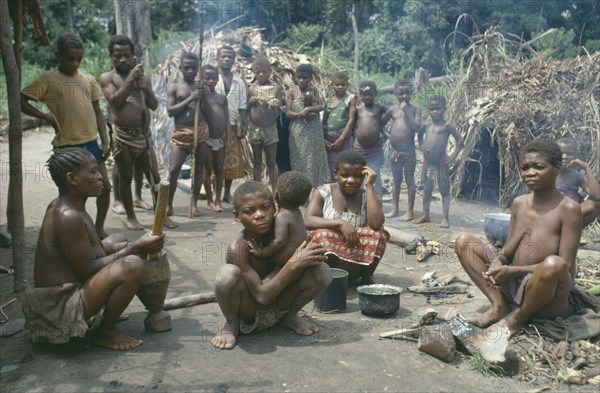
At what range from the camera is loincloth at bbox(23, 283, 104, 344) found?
3105mm

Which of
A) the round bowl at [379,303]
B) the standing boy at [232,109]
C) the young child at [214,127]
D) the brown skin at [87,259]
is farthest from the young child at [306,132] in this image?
the brown skin at [87,259]

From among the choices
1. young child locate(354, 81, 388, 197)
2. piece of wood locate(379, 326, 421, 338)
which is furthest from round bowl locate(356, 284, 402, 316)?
young child locate(354, 81, 388, 197)

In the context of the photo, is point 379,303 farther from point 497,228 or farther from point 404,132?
point 404,132

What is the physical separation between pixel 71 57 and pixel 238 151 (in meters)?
3.03

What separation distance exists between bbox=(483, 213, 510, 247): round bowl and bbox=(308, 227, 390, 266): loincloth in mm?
1773

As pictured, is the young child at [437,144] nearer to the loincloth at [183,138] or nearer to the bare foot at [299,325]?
the loincloth at [183,138]

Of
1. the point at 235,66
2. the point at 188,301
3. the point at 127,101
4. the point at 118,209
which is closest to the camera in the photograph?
the point at 188,301

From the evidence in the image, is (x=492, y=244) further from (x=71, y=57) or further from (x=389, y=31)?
(x=389, y=31)

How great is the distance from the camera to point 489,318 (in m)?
3.63

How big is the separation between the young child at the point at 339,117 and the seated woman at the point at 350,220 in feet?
8.48

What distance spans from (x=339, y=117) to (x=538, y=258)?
13.3 feet

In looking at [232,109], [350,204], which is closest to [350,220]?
[350,204]

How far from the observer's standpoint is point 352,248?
→ 4.30 meters

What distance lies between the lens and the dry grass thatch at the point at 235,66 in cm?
927
